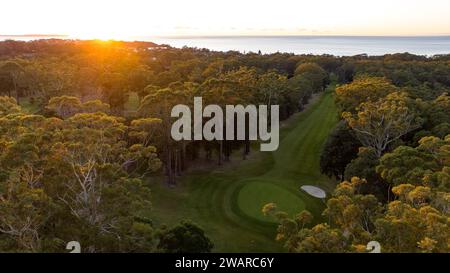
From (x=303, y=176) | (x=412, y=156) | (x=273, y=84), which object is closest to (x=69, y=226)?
(x=412, y=156)

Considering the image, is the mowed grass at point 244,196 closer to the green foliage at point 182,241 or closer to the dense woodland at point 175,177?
the dense woodland at point 175,177

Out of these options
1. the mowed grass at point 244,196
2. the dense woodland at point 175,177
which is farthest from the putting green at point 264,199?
the dense woodland at point 175,177

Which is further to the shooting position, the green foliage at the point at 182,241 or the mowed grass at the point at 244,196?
the mowed grass at the point at 244,196

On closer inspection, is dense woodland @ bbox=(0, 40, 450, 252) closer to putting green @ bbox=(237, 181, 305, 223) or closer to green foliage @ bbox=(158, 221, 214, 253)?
green foliage @ bbox=(158, 221, 214, 253)

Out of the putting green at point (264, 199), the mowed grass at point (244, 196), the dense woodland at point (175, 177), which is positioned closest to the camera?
the dense woodland at point (175, 177)

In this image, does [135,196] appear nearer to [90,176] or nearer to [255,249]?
[90,176]

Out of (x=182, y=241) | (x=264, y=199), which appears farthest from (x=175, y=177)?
(x=182, y=241)

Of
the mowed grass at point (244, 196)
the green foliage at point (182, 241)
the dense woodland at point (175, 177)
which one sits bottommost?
the mowed grass at point (244, 196)

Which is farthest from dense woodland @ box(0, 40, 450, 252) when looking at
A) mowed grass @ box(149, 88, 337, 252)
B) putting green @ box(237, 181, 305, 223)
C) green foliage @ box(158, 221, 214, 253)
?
putting green @ box(237, 181, 305, 223)

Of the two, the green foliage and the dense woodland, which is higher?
the dense woodland

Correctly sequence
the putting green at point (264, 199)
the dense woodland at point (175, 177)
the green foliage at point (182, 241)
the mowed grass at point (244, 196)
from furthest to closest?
the putting green at point (264, 199) → the mowed grass at point (244, 196) → the green foliage at point (182, 241) → the dense woodland at point (175, 177)
